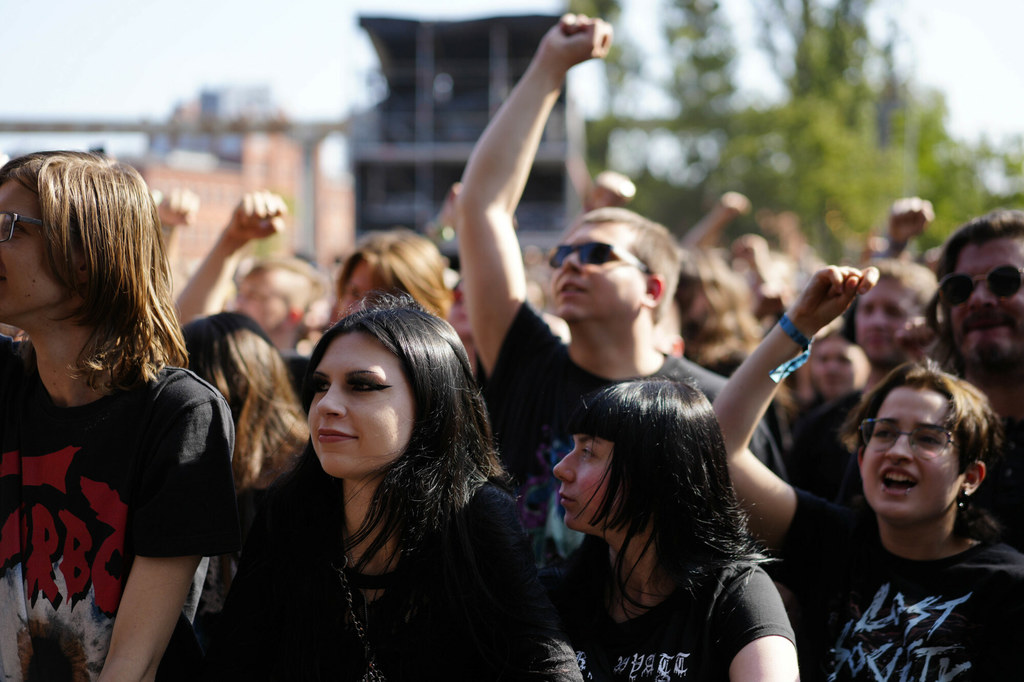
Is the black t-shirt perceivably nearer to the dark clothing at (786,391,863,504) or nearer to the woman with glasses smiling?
the woman with glasses smiling

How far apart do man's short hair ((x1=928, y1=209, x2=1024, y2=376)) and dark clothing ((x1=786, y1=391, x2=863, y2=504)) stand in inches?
15.6

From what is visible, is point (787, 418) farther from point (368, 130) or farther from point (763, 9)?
point (763, 9)

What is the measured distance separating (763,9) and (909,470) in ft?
101

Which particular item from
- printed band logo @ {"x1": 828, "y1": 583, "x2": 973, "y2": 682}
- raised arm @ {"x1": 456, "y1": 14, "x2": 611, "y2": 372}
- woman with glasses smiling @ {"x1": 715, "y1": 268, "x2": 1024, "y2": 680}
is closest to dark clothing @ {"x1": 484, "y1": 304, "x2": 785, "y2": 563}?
raised arm @ {"x1": 456, "y1": 14, "x2": 611, "y2": 372}

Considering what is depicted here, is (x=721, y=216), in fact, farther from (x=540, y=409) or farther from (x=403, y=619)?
(x=403, y=619)

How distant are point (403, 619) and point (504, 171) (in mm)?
1696

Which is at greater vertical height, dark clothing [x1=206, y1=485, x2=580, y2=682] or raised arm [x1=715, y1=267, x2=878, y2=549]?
raised arm [x1=715, y1=267, x2=878, y2=549]

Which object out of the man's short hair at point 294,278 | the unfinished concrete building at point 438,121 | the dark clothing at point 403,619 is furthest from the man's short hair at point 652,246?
the unfinished concrete building at point 438,121

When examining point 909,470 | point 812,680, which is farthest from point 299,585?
point 909,470

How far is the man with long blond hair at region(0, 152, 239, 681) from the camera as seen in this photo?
2.01 meters

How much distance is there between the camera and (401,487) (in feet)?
6.93

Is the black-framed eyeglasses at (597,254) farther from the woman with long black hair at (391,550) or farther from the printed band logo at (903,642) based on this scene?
the printed band logo at (903,642)

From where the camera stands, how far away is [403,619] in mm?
2029

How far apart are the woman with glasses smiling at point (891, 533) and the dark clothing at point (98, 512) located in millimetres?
1391
